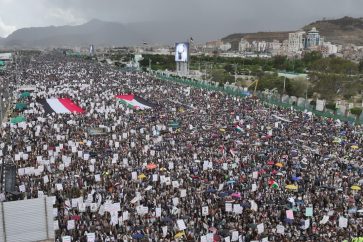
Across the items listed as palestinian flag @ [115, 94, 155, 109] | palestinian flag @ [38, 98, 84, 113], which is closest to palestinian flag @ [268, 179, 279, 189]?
palestinian flag @ [38, 98, 84, 113]

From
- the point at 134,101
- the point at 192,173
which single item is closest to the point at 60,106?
the point at 134,101

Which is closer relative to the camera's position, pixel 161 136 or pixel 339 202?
pixel 339 202

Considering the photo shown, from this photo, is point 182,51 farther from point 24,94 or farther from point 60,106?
point 60,106

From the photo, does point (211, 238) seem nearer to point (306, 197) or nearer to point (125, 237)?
point (125, 237)

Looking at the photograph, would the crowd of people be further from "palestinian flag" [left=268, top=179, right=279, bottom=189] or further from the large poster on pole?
the large poster on pole

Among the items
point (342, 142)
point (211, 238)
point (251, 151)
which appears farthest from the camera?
point (342, 142)

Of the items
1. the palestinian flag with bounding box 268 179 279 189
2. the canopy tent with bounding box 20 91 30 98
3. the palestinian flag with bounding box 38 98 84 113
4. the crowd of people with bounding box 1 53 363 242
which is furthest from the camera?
the canopy tent with bounding box 20 91 30 98

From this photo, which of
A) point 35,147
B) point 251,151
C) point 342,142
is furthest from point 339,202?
point 35,147
